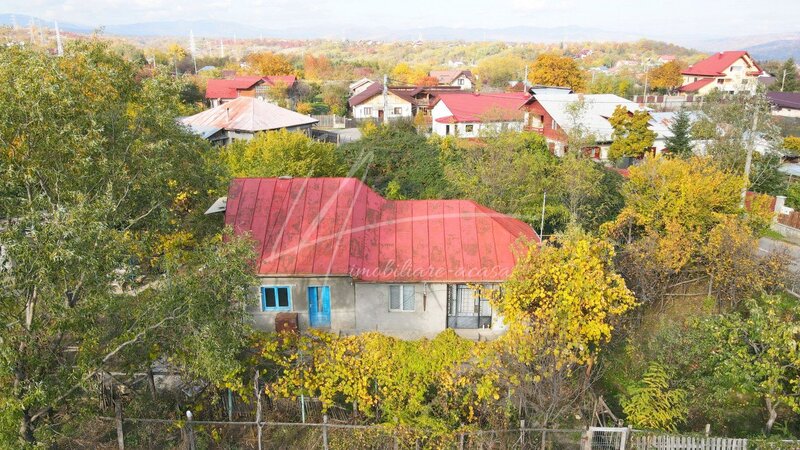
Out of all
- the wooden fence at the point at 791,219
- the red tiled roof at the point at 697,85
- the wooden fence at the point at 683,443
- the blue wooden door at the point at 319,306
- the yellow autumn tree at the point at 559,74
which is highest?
the yellow autumn tree at the point at 559,74

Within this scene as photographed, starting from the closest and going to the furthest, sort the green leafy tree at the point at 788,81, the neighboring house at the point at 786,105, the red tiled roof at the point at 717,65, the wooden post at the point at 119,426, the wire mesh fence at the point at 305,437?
the wooden post at the point at 119,426, the wire mesh fence at the point at 305,437, the neighboring house at the point at 786,105, the green leafy tree at the point at 788,81, the red tiled roof at the point at 717,65

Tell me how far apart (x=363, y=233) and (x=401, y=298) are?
2068 mm

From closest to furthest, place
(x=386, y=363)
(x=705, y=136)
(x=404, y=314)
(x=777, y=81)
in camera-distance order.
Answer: (x=386, y=363)
(x=404, y=314)
(x=705, y=136)
(x=777, y=81)

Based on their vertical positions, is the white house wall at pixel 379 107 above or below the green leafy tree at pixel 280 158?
below

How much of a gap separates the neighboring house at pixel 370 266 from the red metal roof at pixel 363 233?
0.03 metres

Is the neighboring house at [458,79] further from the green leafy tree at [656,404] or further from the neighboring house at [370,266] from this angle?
the green leafy tree at [656,404]

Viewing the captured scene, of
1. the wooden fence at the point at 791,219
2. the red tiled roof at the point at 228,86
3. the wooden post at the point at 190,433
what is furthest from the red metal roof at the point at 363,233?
the red tiled roof at the point at 228,86

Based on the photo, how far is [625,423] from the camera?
11234 millimetres

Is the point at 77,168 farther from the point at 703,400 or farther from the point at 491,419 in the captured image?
the point at 703,400

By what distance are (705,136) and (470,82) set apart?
62.6m

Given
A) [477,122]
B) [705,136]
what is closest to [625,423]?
[705,136]

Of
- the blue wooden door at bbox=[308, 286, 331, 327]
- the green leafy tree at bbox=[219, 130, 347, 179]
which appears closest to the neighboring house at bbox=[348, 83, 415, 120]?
the green leafy tree at bbox=[219, 130, 347, 179]

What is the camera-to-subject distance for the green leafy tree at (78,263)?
7.53 meters

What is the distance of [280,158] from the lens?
22.5 metres
